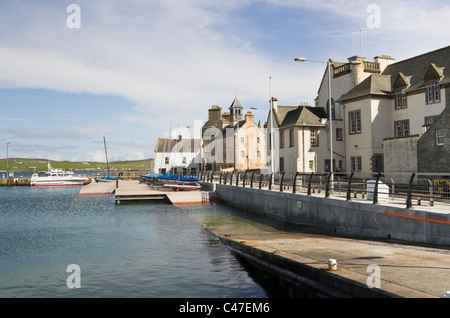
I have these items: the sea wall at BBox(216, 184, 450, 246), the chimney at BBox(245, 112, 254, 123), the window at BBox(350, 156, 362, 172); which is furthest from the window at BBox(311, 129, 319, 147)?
the chimney at BBox(245, 112, 254, 123)

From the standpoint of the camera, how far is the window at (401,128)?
34906 millimetres

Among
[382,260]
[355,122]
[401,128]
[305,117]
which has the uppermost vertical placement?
[305,117]

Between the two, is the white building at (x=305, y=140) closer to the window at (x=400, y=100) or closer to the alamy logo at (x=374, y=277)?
the window at (x=400, y=100)

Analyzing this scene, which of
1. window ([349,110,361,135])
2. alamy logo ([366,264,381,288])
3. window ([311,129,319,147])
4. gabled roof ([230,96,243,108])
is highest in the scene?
gabled roof ([230,96,243,108])

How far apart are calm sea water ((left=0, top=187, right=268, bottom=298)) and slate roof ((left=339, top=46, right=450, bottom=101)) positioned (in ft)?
73.9

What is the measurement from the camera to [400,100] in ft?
117

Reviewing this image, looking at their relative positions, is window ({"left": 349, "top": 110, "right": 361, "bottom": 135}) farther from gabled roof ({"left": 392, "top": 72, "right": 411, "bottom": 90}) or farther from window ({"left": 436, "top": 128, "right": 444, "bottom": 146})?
window ({"left": 436, "top": 128, "right": 444, "bottom": 146})

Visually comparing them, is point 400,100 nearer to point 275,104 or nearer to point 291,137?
point 291,137

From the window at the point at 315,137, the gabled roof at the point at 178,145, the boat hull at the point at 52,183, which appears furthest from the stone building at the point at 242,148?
the boat hull at the point at 52,183

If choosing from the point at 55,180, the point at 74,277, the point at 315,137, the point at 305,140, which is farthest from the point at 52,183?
the point at 74,277

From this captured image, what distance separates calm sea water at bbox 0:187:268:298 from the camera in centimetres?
1193

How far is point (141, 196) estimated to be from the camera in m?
42.4

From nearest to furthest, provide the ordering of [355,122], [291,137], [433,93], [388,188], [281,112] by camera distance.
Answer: [388,188] → [433,93] → [355,122] → [291,137] → [281,112]

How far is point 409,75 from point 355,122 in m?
6.70
